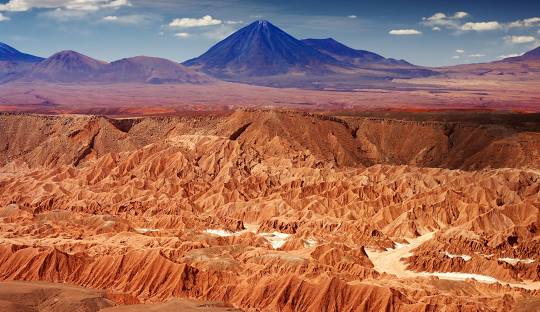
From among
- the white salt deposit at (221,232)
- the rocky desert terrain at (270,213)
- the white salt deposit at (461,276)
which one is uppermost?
the rocky desert terrain at (270,213)

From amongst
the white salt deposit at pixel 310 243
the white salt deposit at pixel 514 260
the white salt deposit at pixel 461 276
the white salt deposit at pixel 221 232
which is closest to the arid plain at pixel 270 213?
the white salt deposit at pixel 310 243

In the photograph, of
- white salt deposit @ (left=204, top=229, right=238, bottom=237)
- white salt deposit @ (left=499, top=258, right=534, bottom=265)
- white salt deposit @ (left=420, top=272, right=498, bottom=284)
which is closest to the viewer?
white salt deposit @ (left=420, top=272, right=498, bottom=284)

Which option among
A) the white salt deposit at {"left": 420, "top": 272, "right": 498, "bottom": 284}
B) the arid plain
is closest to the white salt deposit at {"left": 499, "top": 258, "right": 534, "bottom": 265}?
the arid plain

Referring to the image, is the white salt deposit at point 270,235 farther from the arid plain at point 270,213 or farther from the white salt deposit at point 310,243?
the arid plain at point 270,213

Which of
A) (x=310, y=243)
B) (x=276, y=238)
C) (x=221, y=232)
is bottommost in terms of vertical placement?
(x=276, y=238)

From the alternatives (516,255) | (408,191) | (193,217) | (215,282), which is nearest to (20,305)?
(215,282)

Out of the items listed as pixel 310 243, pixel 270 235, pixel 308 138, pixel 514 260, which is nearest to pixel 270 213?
pixel 270 235

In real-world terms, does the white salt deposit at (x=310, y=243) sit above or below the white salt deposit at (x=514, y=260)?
above

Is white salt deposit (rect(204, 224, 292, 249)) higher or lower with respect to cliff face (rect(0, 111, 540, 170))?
lower

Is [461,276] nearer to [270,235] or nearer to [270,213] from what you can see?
[270,235]

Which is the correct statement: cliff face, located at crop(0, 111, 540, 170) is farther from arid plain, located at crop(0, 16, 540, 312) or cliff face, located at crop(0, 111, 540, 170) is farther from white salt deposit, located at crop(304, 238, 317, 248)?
white salt deposit, located at crop(304, 238, 317, 248)
